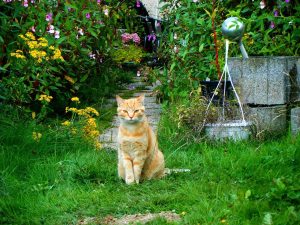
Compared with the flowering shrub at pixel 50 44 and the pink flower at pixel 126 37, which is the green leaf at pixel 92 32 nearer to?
the flowering shrub at pixel 50 44

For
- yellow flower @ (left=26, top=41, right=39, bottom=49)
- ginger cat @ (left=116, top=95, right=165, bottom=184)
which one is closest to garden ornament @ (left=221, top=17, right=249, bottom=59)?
ginger cat @ (left=116, top=95, right=165, bottom=184)

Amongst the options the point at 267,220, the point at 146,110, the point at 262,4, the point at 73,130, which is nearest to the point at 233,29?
the point at 262,4

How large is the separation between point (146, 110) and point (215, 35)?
2.27 m

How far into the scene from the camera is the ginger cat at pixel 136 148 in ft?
17.9

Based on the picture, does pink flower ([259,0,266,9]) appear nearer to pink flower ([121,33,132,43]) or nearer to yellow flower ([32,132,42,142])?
yellow flower ([32,132,42,142])

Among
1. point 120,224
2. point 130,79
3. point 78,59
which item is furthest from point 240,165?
point 130,79

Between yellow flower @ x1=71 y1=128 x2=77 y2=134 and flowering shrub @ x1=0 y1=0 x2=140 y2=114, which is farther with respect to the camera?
flowering shrub @ x1=0 y1=0 x2=140 y2=114

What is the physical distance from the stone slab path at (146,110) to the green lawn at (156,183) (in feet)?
2.63

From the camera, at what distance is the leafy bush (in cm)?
740

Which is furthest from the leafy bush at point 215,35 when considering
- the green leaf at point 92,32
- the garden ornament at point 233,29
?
the green leaf at point 92,32

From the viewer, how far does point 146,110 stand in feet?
30.1

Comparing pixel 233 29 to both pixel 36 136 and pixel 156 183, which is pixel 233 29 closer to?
pixel 156 183

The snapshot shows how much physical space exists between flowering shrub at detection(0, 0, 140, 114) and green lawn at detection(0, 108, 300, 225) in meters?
0.80

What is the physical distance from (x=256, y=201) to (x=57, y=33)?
4.23m
